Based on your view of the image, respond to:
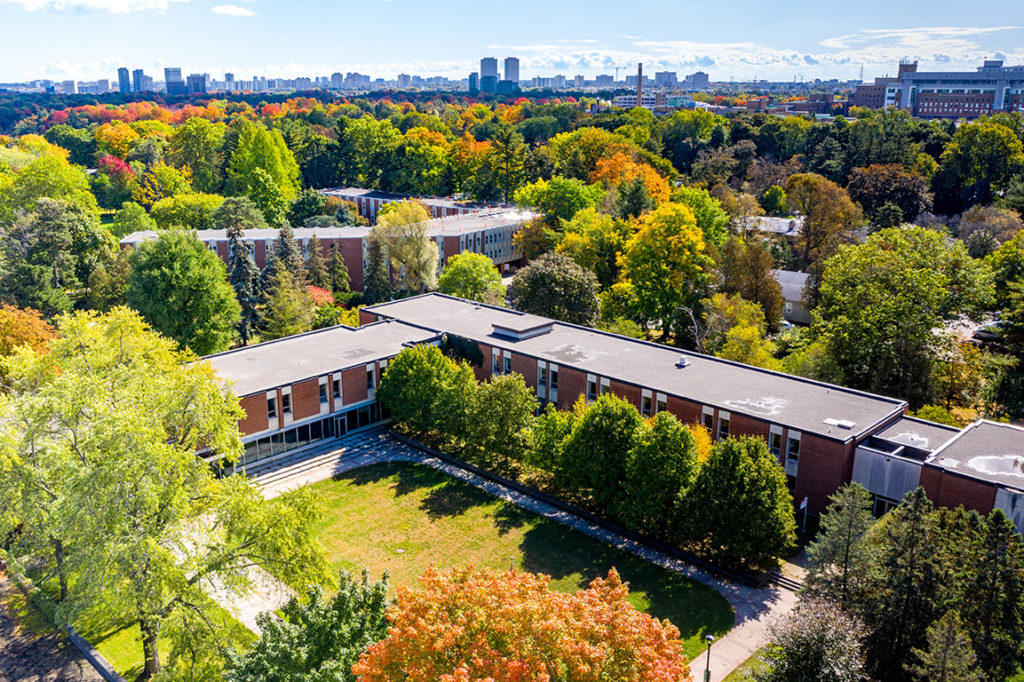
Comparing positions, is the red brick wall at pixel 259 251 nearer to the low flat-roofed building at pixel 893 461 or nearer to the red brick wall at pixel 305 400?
the red brick wall at pixel 305 400

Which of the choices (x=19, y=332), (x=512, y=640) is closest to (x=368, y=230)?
(x=19, y=332)

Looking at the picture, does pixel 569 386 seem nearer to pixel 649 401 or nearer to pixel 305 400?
pixel 649 401

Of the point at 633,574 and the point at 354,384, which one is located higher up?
the point at 354,384

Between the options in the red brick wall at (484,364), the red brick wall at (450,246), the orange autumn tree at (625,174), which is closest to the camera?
the red brick wall at (484,364)

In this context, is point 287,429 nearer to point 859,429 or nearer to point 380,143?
point 859,429

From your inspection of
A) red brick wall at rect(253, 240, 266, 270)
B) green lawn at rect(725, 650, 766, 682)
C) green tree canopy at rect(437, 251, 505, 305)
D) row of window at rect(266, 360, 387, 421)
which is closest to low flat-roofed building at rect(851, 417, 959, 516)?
green lawn at rect(725, 650, 766, 682)

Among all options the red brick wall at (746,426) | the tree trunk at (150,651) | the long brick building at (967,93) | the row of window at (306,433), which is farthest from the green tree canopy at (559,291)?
the long brick building at (967,93)

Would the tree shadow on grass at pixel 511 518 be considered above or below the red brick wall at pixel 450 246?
below

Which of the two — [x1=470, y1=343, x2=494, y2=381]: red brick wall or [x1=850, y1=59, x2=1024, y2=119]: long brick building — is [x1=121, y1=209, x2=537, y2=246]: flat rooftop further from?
[x1=850, y1=59, x2=1024, y2=119]: long brick building
